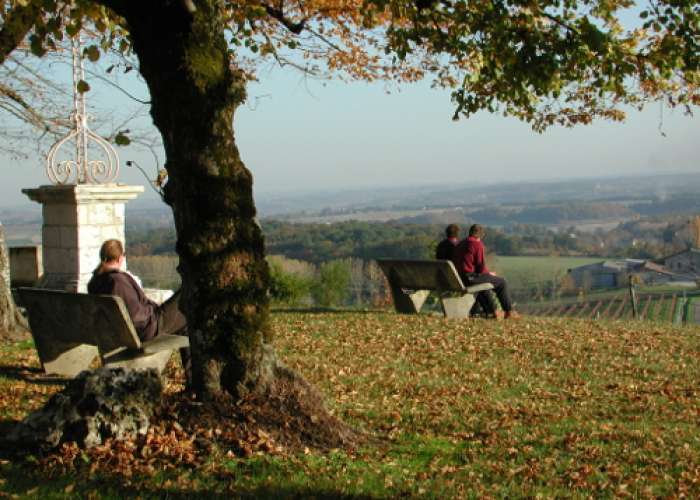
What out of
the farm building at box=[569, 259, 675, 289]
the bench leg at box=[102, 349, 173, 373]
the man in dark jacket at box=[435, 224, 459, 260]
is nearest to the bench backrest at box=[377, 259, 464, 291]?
the man in dark jacket at box=[435, 224, 459, 260]

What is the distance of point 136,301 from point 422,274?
6177 millimetres

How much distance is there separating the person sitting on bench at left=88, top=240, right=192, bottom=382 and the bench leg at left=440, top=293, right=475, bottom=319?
19.8 feet

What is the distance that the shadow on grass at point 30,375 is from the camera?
7.73 meters

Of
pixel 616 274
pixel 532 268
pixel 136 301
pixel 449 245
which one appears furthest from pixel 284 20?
pixel 532 268

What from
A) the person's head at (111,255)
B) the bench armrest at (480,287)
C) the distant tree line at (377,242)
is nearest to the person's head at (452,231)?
the bench armrest at (480,287)

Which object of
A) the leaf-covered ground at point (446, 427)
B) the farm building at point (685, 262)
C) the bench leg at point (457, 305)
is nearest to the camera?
the leaf-covered ground at point (446, 427)

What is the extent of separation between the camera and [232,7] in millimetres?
10516

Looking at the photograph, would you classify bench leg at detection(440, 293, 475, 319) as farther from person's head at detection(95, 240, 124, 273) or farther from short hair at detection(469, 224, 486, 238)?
person's head at detection(95, 240, 124, 273)

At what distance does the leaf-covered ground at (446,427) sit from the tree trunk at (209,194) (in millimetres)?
493

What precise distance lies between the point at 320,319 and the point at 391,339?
6.59 feet

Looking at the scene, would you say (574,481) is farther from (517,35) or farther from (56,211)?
(56,211)

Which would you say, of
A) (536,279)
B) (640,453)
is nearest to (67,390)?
(640,453)

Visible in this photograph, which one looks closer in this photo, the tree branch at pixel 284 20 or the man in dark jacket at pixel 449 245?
the tree branch at pixel 284 20

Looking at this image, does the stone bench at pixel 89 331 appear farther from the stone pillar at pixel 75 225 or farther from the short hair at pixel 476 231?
the short hair at pixel 476 231
